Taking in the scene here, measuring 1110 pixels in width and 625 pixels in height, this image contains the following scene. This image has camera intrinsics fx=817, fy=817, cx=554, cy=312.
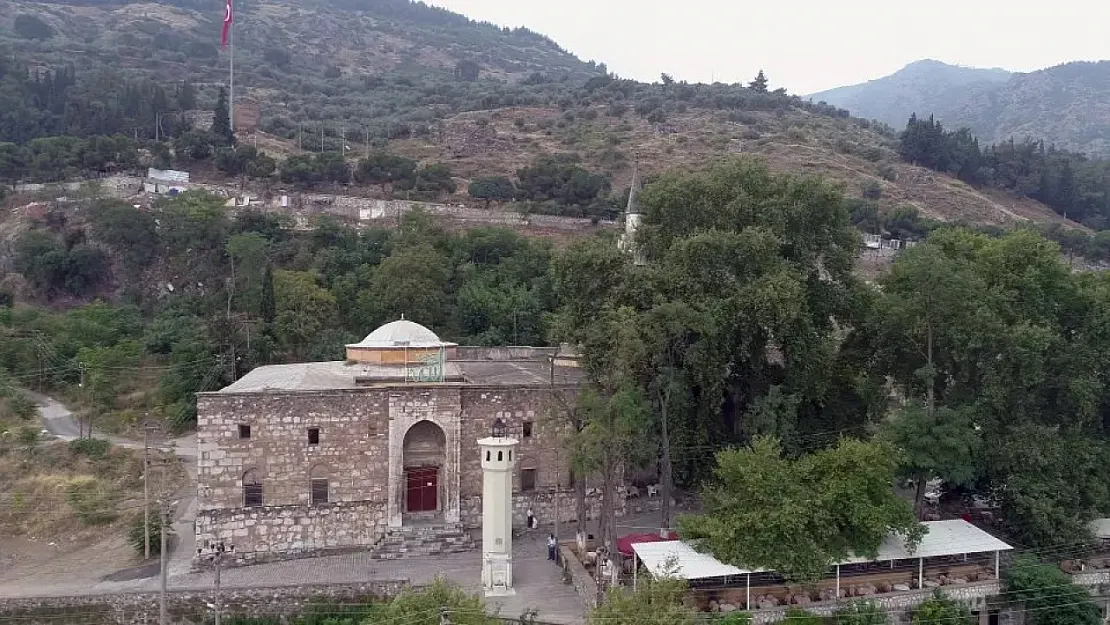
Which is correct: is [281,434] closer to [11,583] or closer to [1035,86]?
[11,583]

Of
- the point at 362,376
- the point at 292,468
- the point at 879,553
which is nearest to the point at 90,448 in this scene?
the point at 292,468

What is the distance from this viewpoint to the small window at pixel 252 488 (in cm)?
2373

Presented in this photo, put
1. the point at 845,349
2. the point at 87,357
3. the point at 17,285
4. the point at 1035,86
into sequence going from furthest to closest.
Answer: the point at 1035,86
the point at 17,285
the point at 87,357
the point at 845,349

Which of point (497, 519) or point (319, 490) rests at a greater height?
point (497, 519)

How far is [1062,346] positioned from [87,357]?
3822 centimetres

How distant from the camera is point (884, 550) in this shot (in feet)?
68.9

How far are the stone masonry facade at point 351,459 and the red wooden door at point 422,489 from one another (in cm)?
19

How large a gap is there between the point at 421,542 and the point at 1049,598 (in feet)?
56.0

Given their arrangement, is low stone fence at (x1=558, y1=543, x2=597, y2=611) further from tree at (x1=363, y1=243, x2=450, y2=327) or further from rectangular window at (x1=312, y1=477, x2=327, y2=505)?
tree at (x1=363, y1=243, x2=450, y2=327)

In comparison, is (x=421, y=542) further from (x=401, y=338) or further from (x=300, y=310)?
(x=300, y=310)

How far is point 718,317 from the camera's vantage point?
2356cm

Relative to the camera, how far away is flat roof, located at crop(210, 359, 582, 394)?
25016mm

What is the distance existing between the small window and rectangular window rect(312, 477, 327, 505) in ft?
4.96

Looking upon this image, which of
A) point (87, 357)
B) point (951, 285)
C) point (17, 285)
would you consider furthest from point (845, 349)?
point (17, 285)
